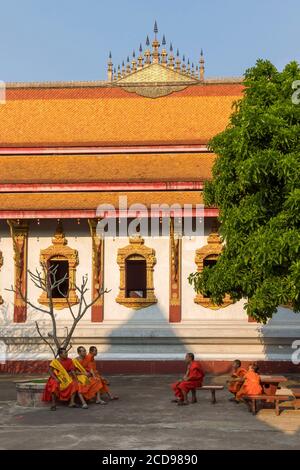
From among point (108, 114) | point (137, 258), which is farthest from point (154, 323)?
point (108, 114)

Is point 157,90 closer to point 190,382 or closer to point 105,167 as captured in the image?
point 105,167

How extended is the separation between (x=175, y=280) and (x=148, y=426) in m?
9.46

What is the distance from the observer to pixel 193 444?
10.3m

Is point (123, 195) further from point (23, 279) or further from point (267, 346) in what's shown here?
point (267, 346)

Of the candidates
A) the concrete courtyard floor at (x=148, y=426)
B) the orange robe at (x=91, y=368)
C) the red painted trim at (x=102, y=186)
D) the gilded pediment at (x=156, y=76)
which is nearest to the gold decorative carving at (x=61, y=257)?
the red painted trim at (x=102, y=186)

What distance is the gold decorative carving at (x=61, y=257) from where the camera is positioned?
21.4 metres

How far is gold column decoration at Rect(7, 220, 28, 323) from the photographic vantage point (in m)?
21.3

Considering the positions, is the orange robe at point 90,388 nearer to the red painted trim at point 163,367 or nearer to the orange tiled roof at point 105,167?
the red painted trim at point 163,367

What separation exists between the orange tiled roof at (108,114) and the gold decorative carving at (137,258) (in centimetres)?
396

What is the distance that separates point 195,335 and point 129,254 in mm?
3197

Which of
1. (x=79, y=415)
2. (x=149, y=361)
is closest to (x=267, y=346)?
(x=149, y=361)

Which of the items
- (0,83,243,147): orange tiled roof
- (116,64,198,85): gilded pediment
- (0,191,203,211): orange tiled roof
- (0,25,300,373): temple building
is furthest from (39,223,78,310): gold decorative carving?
(116,64,198,85): gilded pediment

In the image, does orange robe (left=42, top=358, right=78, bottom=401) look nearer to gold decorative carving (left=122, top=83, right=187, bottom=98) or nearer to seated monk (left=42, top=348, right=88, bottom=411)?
seated monk (left=42, top=348, right=88, bottom=411)

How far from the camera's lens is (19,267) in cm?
2138
